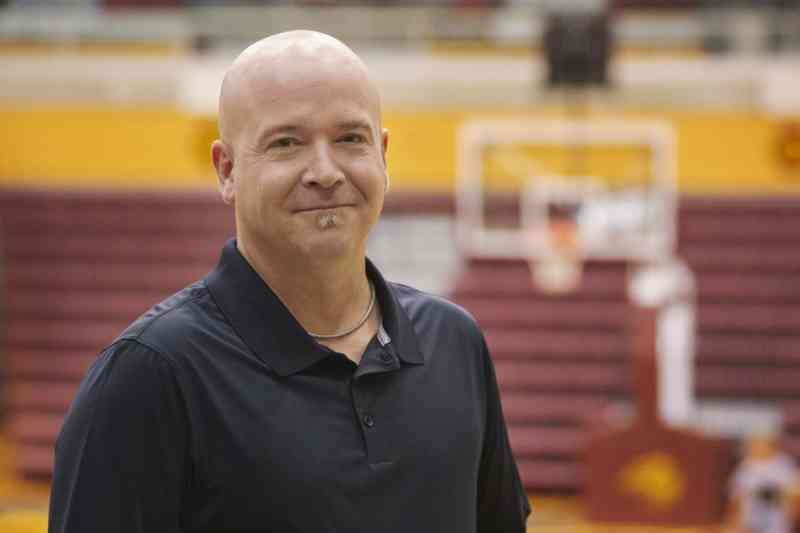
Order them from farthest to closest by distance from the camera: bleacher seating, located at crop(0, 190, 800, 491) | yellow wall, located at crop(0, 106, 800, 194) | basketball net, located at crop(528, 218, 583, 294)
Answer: yellow wall, located at crop(0, 106, 800, 194), bleacher seating, located at crop(0, 190, 800, 491), basketball net, located at crop(528, 218, 583, 294)

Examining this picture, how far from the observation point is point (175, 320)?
1.07 meters

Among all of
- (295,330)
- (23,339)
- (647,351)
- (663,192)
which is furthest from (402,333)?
(23,339)

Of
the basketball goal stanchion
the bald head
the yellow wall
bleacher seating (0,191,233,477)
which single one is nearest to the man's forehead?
the bald head

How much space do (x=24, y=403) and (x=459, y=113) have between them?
3090mm

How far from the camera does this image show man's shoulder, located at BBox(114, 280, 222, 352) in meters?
1.05

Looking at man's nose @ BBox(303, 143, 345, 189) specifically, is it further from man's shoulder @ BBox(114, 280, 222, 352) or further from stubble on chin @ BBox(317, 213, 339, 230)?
man's shoulder @ BBox(114, 280, 222, 352)

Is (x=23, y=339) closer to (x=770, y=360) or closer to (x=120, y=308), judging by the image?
(x=120, y=308)

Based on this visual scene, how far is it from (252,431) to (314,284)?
15 cm

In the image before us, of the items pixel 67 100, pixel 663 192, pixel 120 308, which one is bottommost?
pixel 120 308

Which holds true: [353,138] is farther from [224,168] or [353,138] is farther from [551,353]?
[551,353]

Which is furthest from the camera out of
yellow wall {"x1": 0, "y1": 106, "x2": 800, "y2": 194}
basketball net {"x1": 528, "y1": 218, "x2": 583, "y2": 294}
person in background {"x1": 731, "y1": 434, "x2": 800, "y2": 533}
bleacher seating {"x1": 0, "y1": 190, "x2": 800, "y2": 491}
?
yellow wall {"x1": 0, "y1": 106, "x2": 800, "y2": 194}

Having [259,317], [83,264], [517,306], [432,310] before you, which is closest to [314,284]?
[259,317]

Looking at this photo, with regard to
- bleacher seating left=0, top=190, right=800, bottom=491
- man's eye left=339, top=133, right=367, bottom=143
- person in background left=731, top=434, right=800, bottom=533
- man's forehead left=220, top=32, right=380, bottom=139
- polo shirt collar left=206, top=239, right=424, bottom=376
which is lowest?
person in background left=731, top=434, right=800, bottom=533

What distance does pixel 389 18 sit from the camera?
25.9 ft
